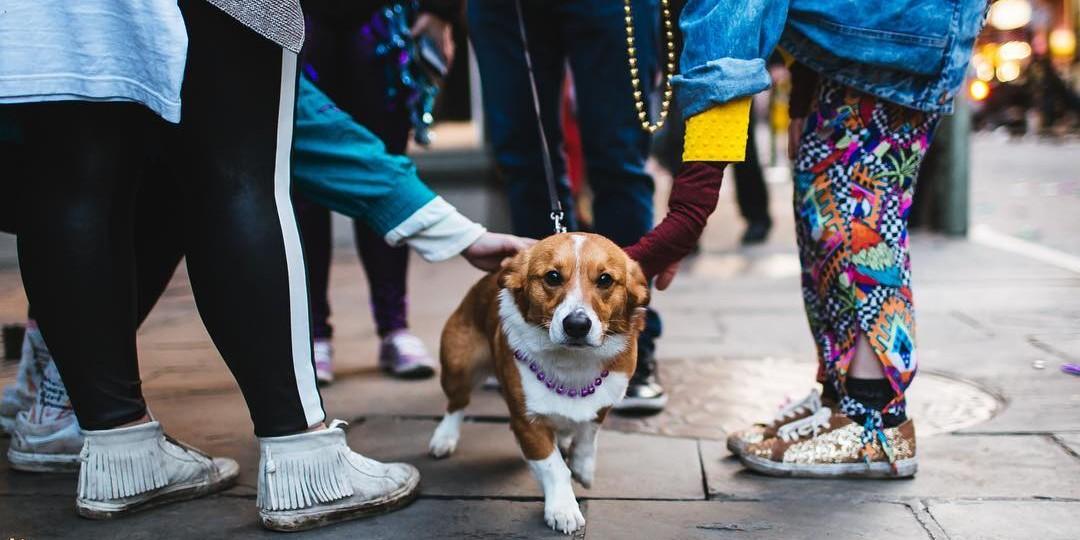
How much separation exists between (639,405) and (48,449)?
58.4 inches

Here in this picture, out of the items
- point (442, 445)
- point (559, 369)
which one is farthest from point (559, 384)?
point (442, 445)

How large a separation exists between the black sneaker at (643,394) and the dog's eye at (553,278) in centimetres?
84

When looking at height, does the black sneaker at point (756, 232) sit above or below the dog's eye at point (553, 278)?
below

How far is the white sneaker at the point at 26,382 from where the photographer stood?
8.64ft

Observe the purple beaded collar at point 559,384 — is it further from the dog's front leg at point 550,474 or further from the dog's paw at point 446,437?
the dog's paw at point 446,437

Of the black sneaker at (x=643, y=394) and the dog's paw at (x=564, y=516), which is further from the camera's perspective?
the black sneaker at (x=643, y=394)

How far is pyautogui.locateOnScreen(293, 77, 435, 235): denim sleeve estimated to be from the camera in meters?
2.33

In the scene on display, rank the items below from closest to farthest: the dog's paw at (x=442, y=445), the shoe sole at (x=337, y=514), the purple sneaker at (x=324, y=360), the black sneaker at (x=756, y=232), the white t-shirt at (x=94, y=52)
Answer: the white t-shirt at (x=94, y=52)
the shoe sole at (x=337, y=514)
the dog's paw at (x=442, y=445)
the purple sneaker at (x=324, y=360)
the black sneaker at (x=756, y=232)

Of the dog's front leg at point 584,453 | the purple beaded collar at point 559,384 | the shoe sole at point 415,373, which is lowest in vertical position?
the shoe sole at point 415,373

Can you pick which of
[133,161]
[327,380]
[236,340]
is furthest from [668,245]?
[327,380]

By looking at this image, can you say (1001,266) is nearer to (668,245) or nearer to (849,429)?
(849,429)

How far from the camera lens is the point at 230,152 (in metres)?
1.96

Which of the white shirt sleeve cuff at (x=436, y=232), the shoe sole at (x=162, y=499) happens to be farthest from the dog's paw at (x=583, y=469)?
the shoe sole at (x=162, y=499)

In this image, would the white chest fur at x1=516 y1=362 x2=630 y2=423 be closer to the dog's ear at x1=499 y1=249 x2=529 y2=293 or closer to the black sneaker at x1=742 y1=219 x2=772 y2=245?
the dog's ear at x1=499 y1=249 x2=529 y2=293
